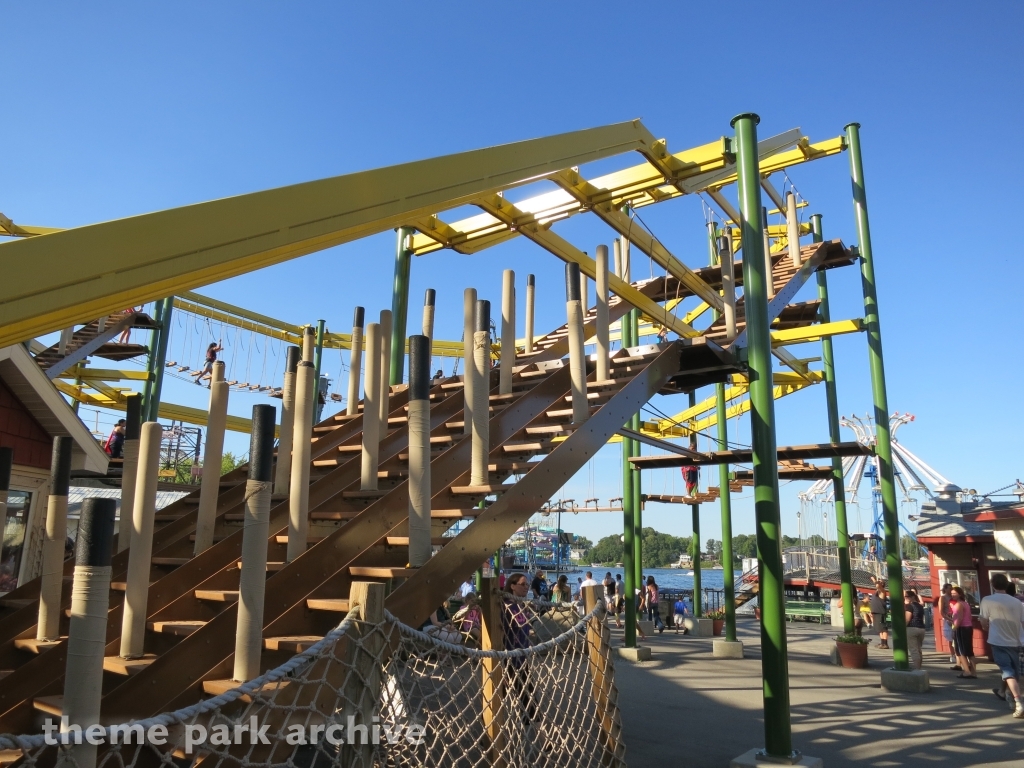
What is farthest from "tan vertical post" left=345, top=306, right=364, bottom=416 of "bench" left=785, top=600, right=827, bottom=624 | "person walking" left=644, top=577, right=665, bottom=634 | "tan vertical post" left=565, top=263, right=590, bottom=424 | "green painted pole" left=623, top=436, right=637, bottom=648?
"bench" left=785, top=600, right=827, bottom=624

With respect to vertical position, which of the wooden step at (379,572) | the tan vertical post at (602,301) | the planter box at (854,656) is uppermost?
the tan vertical post at (602,301)

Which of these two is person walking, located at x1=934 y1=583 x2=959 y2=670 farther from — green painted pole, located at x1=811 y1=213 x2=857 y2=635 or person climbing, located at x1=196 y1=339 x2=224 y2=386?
person climbing, located at x1=196 y1=339 x2=224 y2=386

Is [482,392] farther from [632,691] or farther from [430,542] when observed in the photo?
[632,691]

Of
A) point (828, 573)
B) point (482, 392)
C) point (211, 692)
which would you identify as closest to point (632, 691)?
point (482, 392)

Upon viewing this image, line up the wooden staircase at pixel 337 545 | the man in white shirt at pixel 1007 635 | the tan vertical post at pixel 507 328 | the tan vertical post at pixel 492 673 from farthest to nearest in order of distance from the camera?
the man in white shirt at pixel 1007 635
the tan vertical post at pixel 507 328
the tan vertical post at pixel 492 673
the wooden staircase at pixel 337 545

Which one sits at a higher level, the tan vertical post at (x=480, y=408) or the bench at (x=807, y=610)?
the tan vertical post at (x=480, y=408)

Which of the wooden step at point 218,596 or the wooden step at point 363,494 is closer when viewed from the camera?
the wooden step at point 218,596

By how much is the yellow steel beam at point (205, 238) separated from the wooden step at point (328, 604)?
5.62 feet

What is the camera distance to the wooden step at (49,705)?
341cm

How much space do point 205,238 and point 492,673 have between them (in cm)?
311

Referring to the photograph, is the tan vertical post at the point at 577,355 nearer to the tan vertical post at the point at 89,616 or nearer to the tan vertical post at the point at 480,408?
the tan vertical post at the point at 480,408

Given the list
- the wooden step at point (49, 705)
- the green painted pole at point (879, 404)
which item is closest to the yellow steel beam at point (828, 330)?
→ the green painted pole at point (879, 404)

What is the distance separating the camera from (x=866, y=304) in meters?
11.2

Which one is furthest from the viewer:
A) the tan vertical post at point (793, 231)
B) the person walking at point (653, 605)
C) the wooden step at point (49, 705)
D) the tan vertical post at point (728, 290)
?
the person walking at point (653, 605)
